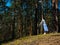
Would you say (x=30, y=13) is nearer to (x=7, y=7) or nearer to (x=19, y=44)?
(x=7, y=7)

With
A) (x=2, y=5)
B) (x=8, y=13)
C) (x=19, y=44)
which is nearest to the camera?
(x=19, y=44)

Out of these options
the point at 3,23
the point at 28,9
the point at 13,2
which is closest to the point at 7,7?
the point at 13,2

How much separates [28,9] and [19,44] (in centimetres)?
2930

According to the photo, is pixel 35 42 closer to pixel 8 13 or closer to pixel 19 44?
pixel 19 44

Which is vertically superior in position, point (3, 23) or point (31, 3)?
point (31, 3)

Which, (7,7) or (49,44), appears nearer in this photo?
(49,44)

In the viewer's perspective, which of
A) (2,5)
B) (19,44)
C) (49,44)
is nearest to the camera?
(49,44)

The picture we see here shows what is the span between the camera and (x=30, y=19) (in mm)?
43281

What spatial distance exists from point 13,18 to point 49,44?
103ft

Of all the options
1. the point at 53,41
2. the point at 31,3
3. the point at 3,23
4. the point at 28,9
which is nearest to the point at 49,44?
the point at 53,41

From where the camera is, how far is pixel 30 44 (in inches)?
492

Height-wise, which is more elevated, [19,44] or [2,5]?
[2,5]

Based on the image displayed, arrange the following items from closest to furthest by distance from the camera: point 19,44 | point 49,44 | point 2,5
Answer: point 49,44, point 19,44, point 2,5

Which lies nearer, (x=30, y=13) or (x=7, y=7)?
(x=7, y=7)
